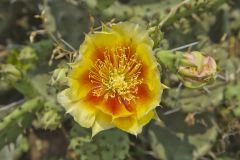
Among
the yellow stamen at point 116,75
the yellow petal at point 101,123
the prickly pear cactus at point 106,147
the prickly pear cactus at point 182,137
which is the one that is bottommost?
the prickly pear cactus at point 182,137

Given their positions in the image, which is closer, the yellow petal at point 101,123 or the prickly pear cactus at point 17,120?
the yellow petal at point 101,123

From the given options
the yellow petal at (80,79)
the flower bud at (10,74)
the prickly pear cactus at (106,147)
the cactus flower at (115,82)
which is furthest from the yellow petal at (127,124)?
the flower bud at (10,74)

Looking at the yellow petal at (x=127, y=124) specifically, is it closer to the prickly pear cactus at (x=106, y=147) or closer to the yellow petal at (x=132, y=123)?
the yellow petal at (x=132, y=123)

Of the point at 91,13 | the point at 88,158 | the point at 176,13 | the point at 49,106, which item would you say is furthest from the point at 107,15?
the point at 88,158

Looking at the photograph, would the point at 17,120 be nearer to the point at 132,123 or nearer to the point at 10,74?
the point at 10,74

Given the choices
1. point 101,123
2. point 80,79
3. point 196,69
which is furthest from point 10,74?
point 196,69

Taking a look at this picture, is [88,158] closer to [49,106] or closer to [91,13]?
[49,106]
